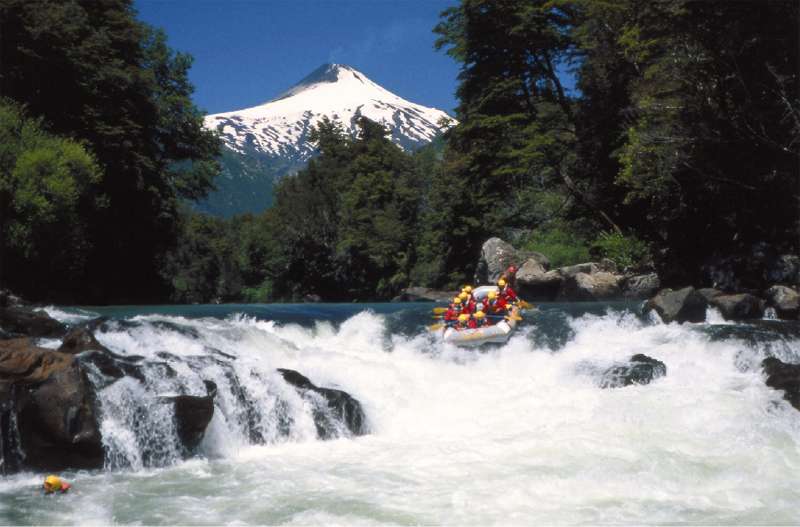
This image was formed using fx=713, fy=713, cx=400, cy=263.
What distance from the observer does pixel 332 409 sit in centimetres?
968

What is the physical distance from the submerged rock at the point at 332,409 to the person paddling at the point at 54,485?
10.7 ft

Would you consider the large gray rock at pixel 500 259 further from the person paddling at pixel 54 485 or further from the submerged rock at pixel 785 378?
the person paddling at pixel 54 485

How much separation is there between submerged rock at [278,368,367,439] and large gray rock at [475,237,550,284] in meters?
16.6

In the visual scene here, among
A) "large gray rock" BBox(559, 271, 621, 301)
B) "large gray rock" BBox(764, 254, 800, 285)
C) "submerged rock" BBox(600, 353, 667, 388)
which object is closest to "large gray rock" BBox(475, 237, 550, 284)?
"large gray rock" BBox(559, 271, 621, 301)

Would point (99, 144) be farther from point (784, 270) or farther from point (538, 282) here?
point (784, 270)

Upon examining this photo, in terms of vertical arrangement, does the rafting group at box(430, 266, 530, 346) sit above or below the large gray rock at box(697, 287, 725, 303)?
below

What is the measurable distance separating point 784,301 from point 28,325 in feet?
49.6

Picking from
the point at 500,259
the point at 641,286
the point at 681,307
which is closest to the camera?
the point at 681,307

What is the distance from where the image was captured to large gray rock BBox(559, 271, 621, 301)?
2242 cm

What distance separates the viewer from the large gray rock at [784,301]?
52.0ft

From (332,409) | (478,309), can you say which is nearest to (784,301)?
(478,309)

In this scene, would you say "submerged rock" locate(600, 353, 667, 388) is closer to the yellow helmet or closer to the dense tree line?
the yellow helmet

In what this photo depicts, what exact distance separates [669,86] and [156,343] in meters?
13.5

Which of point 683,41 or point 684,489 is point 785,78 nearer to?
point 683,41
